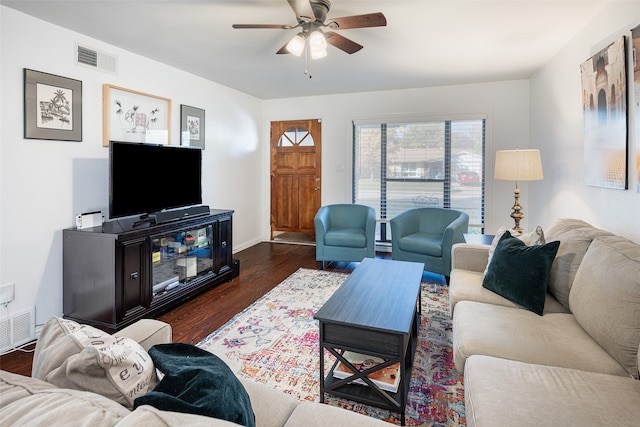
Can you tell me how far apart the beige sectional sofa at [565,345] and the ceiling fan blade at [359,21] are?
184 centimetres

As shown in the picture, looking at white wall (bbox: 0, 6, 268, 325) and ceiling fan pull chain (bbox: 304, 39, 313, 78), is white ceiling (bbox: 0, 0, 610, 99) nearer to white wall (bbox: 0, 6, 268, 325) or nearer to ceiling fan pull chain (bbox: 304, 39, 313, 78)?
ceiling fan pull chain (bbox: 304, 39, 313, 78)

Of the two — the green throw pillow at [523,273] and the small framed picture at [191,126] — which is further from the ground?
the small framed picture at [191,126]

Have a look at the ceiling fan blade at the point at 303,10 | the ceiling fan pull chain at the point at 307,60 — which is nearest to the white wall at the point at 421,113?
the ceiling fan pull chain at the point at 307,60

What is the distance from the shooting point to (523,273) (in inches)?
82.6

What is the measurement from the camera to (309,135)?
581cm

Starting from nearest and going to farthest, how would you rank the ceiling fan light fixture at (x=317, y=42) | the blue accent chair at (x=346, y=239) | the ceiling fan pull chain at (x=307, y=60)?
1. the ceiling fan light fixture at (x=317, y=42)
2. the ceiling fan pull chain at (x=307, y=60)
3. the blue accent chair at (x=346, y=239)

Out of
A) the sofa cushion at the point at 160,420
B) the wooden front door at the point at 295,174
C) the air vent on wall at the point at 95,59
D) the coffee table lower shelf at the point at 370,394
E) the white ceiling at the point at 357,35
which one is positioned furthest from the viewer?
the wooden front door at the point at 295,174

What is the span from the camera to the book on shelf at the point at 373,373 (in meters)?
1.81

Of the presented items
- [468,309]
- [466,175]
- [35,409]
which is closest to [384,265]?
[468,309]

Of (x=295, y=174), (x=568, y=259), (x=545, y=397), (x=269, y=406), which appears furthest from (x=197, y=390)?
(x=295, y=174)

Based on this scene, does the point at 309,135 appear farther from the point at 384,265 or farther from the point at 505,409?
the point at 505,409

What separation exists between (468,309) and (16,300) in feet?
10.6

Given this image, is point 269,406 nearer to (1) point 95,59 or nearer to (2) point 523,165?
(2) point 523,165

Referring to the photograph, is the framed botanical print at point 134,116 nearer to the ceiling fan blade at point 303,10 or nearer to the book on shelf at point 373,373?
the ceiling fan blade at point 303,10
